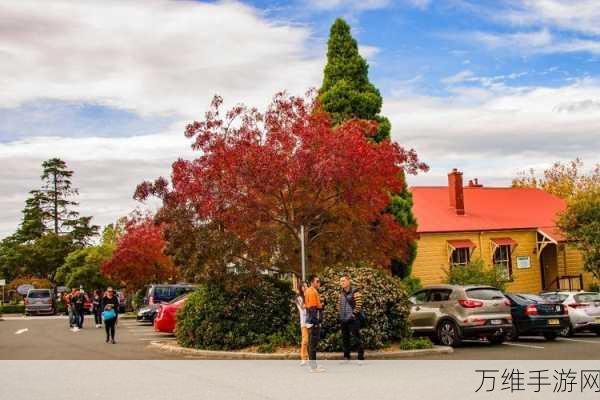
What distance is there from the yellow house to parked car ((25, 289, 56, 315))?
28.8 meters

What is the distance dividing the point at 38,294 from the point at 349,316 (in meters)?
44.1

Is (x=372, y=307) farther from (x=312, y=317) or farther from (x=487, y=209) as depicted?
(x=487, y=209)

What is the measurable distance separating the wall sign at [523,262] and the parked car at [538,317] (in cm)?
2000

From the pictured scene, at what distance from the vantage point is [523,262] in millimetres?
40656

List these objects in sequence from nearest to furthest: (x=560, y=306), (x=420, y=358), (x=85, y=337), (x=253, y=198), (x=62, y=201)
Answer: (x=420, y=358) < (x=253, y=198) < (x=560, y=306) < (x=85, y=337) < (x=62, y=201)

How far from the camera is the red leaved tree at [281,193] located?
18062mm

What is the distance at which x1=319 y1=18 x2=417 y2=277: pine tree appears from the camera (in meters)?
28.0

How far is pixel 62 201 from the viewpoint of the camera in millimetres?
84188

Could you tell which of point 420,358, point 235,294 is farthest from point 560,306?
point 235,294
